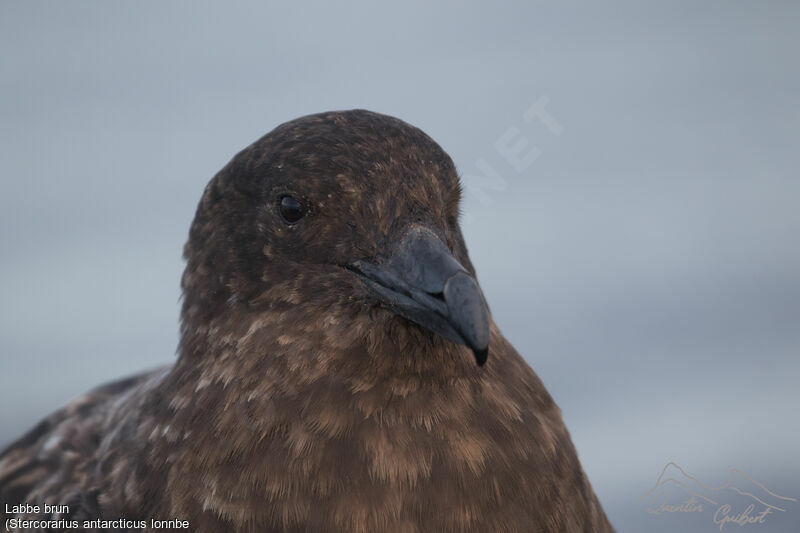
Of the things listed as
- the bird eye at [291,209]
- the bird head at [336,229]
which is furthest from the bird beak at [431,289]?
the bird eye at [291,209]

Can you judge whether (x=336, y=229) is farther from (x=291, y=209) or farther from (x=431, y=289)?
(x=431, y=289)

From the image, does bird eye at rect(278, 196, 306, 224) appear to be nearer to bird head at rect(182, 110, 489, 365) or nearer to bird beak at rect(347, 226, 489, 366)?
bird head at rect(182, 110, 489, 365)

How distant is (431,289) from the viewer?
2.60 metres

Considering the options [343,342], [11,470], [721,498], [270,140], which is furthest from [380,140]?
[721,498]

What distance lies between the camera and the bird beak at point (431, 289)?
8.16ft

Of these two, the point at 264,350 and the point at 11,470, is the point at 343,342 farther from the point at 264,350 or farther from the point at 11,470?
the point at 11,470

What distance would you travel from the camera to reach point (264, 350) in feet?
9.42

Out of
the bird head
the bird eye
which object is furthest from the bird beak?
the bird eye

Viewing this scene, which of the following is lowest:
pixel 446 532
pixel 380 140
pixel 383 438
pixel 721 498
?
pixel 721 498

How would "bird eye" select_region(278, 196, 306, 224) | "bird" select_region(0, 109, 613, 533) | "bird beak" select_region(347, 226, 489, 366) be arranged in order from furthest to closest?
"bird eye" select_region(278, 196, 306, 224) < "bird" select_region(0, 109, 613, 533) < "bird beak" select_region(347, 226, 489, 366)

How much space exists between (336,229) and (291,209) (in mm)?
165

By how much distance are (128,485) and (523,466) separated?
1.19 metres

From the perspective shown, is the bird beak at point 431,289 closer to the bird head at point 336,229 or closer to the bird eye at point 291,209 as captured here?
the bird head at point 336,229

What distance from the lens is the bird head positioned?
277 cm
